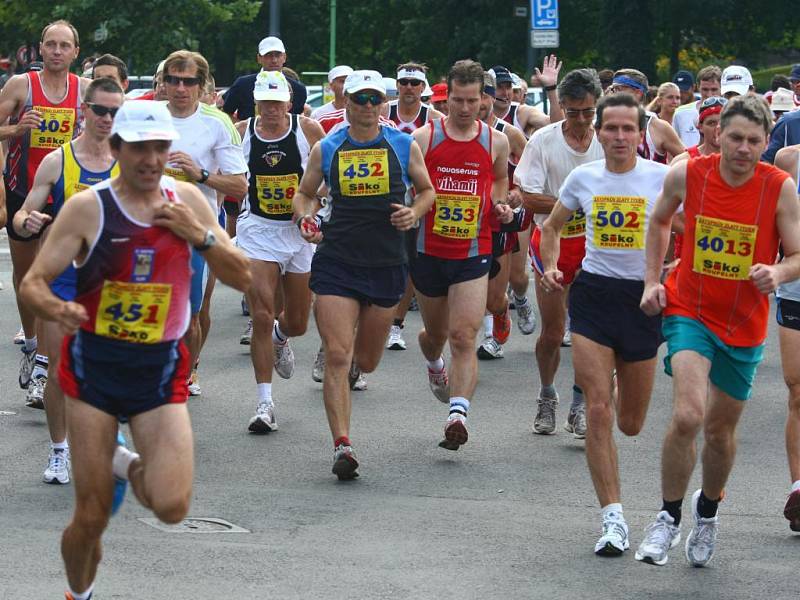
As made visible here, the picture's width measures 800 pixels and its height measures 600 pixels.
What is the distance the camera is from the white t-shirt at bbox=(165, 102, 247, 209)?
988 cm

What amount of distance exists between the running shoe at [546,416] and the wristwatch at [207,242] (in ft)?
15.3

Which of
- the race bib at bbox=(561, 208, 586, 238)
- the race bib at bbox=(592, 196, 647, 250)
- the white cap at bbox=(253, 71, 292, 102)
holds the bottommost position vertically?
the race bib at bbox=(561, 208, 586, 238)

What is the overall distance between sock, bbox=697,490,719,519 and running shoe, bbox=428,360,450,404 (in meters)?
3.37

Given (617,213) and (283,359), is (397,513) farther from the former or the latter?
(283,359)

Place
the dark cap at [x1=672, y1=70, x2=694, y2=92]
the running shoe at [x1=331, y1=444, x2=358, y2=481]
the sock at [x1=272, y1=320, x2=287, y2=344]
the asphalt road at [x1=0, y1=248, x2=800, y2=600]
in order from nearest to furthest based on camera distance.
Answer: the asphalt road at [x1=0, y1=248, x2=800, y2=600] → the running shoe at [x1=331, y1=444, x2=358, y2=481] → the sock at [x1=272, y1=320, x2=287, y2=344] → the dark cap at [x1=672, y1=70, x2=694, y2=92]

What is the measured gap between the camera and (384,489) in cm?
862

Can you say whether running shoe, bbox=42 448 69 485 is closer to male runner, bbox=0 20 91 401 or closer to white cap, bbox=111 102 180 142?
→ male runner, bbox=0 20 91 401

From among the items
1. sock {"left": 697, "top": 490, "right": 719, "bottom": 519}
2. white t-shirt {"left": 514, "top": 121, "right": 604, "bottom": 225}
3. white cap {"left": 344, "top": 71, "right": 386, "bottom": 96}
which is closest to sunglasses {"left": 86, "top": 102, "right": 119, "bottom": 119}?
white cap {"left": 344, "top": 71, "right": 386, "bottom": 96}

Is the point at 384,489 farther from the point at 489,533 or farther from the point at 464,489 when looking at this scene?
the point at 489,533

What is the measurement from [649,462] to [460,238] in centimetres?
174

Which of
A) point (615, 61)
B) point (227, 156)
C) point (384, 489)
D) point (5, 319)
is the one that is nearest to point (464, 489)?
point (384, 489)

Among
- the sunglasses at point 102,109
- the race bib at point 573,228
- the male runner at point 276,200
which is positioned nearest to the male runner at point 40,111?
the male runner at point 276,200

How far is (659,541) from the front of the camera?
23.5 ft

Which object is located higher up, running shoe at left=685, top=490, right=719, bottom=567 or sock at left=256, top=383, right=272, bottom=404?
running shoe at left=685, top=490, right=719, bottom=567
